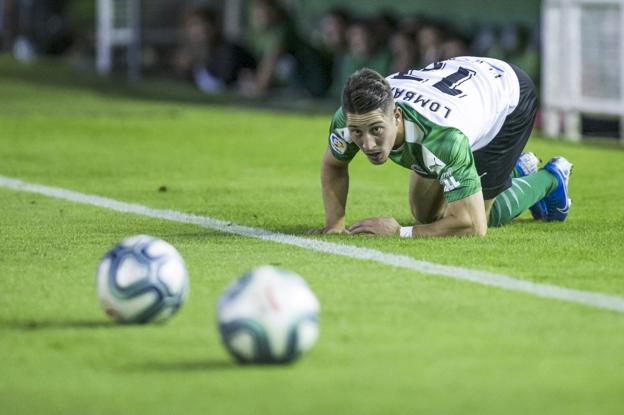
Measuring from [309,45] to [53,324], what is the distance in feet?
51.7

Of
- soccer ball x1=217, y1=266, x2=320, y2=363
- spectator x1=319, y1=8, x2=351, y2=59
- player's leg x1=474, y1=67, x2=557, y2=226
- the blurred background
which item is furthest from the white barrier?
soccer ball x1=217, y1=266, x2=320, y2=363

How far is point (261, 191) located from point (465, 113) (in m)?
3.37

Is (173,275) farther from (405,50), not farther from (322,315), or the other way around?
(405,50)

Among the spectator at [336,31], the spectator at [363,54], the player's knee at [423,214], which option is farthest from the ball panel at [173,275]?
the spectator at [336,31]

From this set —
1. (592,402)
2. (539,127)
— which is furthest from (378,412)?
(539,127)

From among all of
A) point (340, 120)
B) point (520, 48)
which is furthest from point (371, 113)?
point (520, 48)

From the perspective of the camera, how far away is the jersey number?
851cm

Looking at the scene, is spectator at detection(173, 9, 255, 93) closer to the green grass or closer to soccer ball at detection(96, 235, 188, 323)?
the green grass

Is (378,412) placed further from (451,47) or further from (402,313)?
(451,47)

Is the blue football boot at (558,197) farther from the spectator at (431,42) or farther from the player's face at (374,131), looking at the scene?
the spectator at (431,42)

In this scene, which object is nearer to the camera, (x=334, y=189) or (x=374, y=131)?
(x=374, y=131)

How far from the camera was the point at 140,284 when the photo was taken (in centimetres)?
602

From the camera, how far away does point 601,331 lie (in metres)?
5.90

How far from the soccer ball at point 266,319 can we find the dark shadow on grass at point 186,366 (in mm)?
75
